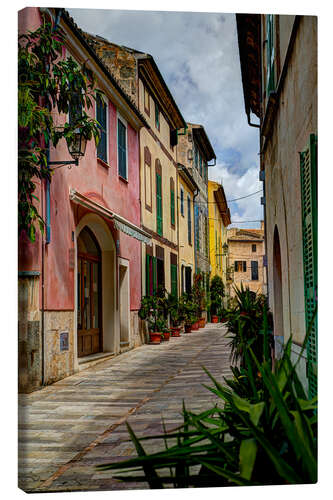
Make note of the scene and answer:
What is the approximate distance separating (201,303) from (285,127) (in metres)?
6.83

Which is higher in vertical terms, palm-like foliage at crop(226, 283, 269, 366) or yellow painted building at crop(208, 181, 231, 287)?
yellow painted building at crop(208, 181, 231, 287)

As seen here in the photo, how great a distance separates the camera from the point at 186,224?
978 cm

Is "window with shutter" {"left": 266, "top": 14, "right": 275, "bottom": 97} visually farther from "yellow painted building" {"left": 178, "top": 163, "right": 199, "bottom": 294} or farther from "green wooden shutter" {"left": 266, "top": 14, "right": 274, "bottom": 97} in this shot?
"yellow painted building" {"left": 178, "top": 163, "right": 199, "bottom": 294}

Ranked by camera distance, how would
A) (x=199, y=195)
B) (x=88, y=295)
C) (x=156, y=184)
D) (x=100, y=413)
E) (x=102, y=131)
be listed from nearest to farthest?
(x=100, y=413), (x=199, y=195), (x=102, y=131), (x=88, y=295), (x=156, y=184)

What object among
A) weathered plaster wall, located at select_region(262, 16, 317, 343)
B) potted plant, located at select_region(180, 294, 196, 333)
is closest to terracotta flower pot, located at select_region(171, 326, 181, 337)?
potted plant, located at select_region(180, 294, 196, 333)

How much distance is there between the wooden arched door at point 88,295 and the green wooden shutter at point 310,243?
16.3 ft

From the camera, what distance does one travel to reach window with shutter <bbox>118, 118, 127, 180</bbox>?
30.8 feet

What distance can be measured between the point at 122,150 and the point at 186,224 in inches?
59.6

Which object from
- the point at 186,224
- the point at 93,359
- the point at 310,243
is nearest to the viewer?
the point at 310,243

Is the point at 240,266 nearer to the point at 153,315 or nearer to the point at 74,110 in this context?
the point at 74,110

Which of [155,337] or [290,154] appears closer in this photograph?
[290,154]

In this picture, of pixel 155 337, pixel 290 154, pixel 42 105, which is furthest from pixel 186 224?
pixel 290 154

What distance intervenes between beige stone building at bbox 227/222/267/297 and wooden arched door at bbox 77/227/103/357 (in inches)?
107

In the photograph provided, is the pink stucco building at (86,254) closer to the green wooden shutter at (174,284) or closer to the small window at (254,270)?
the green wooden shutter at (174,284)
